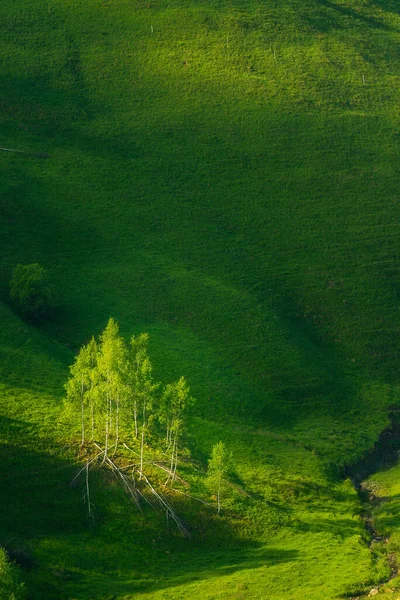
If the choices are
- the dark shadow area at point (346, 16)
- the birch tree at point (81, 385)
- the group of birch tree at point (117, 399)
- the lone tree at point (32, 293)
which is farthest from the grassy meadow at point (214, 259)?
the birch tree at point (81, 385)

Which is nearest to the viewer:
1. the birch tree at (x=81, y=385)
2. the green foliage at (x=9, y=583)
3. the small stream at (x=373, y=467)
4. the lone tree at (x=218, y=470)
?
the green foliage at (x=9, y=583)

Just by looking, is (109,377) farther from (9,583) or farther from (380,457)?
(380,457)

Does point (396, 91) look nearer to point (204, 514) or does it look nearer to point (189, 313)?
point (189, 313)

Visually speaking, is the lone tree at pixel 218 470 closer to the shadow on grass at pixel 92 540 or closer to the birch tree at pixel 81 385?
the shadow on grass at pixel 92 540

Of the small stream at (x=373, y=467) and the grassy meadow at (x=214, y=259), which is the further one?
the small stream at (x=373, y=467)

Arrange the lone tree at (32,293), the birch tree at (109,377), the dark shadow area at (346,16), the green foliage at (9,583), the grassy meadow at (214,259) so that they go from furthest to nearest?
the dark shadow area at (346,16), the lone tree at (32,293), the birch tree at (109,377), the grassy meadow at (214,259), the green foliage at (9,583)

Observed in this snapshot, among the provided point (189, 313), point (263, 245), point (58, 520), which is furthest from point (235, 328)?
point (58, 520)

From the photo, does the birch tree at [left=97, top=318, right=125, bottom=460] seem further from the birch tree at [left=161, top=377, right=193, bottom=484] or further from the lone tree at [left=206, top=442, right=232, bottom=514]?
the lone tree at [left=206, top=442, right=232, bottom=514]
